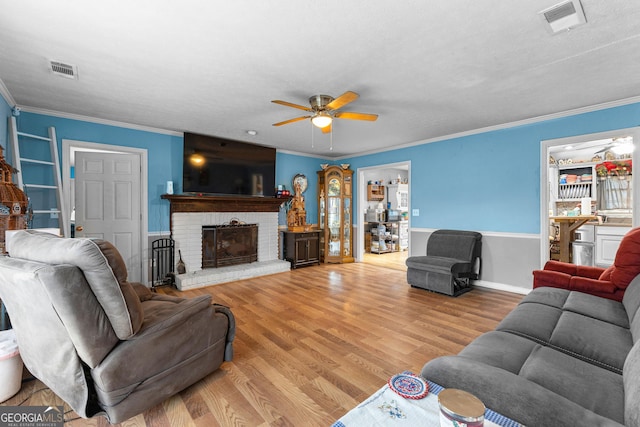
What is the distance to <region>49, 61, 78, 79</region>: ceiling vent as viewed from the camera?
102 inches

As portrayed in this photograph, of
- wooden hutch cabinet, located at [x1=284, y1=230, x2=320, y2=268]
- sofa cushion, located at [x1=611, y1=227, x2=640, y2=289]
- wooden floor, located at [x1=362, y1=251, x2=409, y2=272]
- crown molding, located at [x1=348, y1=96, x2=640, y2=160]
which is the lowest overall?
wooden floor, located at [x1=362, y1=251, x2=409, y2=272]

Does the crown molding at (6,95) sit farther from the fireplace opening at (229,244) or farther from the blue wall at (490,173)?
the blue wall at (490,173)

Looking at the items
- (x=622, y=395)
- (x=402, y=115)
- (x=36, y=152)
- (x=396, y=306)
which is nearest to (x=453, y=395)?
(x=622, y=395)

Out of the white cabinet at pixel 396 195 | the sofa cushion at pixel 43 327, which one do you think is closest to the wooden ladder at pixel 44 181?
the sofa cushion at pixel 43 327

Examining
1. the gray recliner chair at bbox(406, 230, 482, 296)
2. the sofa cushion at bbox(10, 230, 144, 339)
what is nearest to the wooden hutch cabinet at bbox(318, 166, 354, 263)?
the gray recliner chair at bbox(406, 230, 482, 296)

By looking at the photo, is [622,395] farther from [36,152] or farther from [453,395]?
[36,152]

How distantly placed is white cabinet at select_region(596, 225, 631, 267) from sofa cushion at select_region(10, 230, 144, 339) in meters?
7.19

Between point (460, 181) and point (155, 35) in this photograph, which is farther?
point (460, 181)

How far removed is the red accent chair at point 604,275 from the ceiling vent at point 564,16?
1.60 m

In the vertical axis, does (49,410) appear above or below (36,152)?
below

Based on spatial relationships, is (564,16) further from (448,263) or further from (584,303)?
(448,263)

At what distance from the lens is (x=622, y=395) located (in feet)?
3.67

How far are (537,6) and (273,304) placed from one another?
12.1 feet

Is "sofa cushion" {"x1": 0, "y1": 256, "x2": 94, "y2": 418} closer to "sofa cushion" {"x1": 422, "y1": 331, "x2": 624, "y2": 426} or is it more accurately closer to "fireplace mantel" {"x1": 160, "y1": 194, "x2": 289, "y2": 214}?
"sofa cushion" {"x1": 422, "y1": 331, "x2": 624, "y2": 426}
